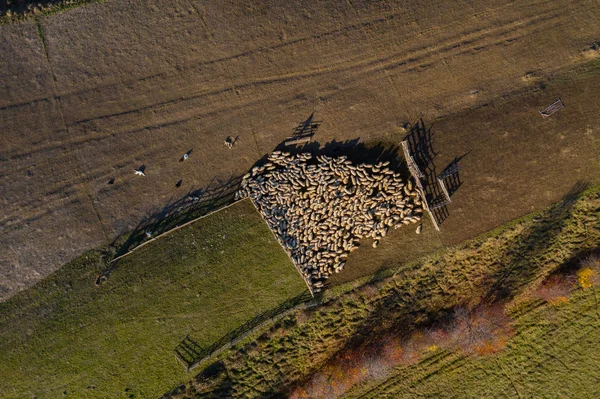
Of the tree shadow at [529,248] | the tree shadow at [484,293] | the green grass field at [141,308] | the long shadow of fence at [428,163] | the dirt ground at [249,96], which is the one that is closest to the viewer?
the dirt ground at [249,96]

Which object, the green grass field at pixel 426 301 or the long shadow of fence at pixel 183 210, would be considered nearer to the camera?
the long shadow of fence at pixel 183 210

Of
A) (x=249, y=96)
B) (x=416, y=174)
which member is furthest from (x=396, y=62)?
(x=249, y=96)

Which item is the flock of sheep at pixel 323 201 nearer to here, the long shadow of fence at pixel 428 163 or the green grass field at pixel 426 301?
the long shadow of fence at pixel 428 163

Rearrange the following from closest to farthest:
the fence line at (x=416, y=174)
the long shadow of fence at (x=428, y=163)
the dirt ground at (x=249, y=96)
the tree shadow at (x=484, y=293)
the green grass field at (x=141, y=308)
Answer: the fence line at (x=416, y=174) → the dirt ground at (x=249, y=96) → the long shadow of fence at (x=428, y=163) → the green grass field at (x=141, y=308) → the tree shadow at (x=484, y=293)

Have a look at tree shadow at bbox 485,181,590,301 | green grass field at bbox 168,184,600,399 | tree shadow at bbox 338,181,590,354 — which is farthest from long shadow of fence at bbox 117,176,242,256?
tree shadow at bbox 485,181,590,301

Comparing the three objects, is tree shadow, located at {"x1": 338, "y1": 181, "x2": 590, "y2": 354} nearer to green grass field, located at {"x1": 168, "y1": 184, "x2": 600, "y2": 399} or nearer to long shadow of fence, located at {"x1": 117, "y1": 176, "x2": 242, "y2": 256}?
green grass field, located at {"x1": 168, "y1": 184, "x2": 600, "y2": 399}

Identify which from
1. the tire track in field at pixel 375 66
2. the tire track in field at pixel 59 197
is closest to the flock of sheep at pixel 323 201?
the tire track in field at pixel 375 66

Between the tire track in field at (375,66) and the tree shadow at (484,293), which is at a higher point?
the tire track in field at (375,66)
